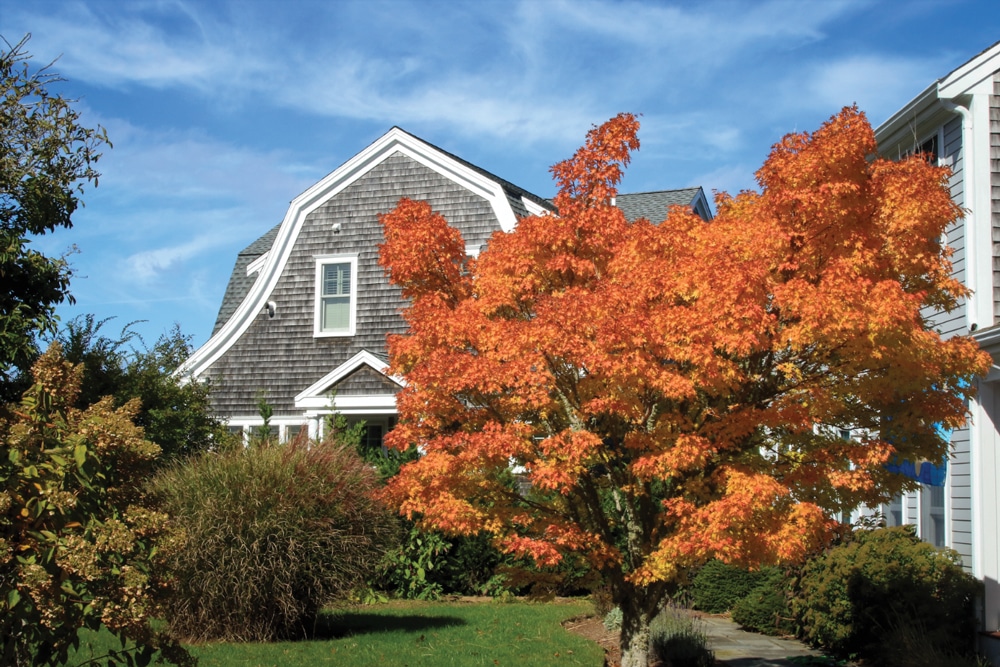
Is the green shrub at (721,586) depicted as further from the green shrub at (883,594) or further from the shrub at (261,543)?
the shrub at (261,543)

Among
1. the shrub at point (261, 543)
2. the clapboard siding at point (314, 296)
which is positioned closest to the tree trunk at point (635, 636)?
the shrub at point (261, 543)

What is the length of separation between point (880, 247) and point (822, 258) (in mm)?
447

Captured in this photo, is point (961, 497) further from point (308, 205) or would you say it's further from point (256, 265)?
point (256, 265)

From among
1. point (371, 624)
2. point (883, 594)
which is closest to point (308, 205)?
point (371, 624)

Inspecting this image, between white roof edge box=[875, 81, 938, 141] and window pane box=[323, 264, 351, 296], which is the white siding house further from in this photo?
window pane box=[323, 264, 351, 296]

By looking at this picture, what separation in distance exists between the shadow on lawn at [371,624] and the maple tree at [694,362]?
4238 mm

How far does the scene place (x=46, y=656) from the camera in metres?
5.01

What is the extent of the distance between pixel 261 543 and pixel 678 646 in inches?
194

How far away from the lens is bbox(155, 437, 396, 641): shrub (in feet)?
37.1

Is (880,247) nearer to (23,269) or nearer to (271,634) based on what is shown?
(271,634)

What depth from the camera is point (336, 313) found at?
20.5m

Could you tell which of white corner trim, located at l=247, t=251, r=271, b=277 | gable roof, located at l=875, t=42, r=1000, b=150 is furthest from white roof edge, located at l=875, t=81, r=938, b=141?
white corner trim, located at l=247, t=251, r=271, b=277

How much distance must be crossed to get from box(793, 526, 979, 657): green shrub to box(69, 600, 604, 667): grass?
116 inches

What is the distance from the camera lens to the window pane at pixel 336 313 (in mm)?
20375
